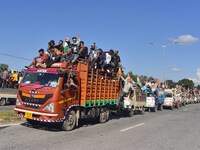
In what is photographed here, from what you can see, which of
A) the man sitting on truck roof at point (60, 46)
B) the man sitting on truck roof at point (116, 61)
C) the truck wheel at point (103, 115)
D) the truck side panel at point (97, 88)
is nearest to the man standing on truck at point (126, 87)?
the man sitting on truck roof at point (116, 61)

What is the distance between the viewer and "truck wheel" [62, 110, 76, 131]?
10.4 metres

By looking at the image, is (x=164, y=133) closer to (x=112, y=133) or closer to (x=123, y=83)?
(x=112, y=133)

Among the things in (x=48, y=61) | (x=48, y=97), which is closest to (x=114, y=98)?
(x=48, y=61)

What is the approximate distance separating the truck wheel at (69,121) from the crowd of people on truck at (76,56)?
6.45 ft

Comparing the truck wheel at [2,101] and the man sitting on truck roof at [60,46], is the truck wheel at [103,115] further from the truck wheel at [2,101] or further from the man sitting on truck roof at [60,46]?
the truck wheel at [2,101]

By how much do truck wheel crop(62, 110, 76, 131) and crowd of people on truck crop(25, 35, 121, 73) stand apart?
197 cm

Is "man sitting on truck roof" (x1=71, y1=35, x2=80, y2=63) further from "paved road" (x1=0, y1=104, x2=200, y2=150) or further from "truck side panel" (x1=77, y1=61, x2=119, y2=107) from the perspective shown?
"paved road" (x1=0, y1=104, x2=200, y2=150)

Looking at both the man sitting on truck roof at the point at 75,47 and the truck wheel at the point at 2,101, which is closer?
the man sitting on truck roof at the point at 75,47

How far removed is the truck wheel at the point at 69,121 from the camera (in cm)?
1037

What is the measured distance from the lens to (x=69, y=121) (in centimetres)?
1059

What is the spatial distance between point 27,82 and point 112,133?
12.7ft

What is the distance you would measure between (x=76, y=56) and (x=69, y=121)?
9.06ft

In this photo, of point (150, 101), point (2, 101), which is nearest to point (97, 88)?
point (2, 101)

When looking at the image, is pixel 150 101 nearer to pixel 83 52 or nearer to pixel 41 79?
pixel 83 52
